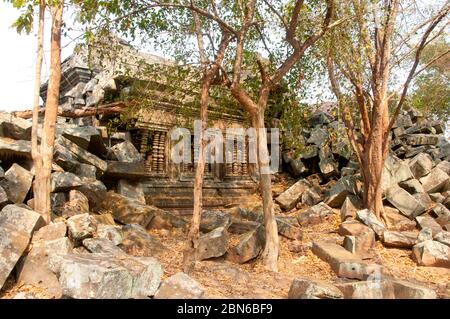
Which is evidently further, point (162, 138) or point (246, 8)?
point (162, 138)

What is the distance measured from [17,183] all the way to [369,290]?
4596mm

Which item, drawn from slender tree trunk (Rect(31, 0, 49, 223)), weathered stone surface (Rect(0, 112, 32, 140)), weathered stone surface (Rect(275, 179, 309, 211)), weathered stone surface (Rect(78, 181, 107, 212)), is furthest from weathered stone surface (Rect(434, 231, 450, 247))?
weathered stone surface (Rect(0, 112, 32, 140))

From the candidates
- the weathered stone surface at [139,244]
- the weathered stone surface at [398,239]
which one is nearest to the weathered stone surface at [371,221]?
the weathered stone surface at [398,239]

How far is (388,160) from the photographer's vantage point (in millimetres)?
9484

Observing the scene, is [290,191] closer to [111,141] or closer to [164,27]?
[111,141]

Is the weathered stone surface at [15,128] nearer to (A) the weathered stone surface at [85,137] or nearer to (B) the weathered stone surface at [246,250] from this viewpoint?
(A) the weathered stone surface at [85,137]

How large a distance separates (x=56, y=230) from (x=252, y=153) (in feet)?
22.5

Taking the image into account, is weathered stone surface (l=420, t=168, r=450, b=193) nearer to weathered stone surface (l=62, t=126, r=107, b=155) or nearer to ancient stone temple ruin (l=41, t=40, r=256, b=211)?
ancient stone temple ruin (l=41, t=40, r=256, b=211)

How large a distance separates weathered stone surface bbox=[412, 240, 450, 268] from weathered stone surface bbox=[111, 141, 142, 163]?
210 inches

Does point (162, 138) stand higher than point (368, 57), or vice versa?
point (368, 57)

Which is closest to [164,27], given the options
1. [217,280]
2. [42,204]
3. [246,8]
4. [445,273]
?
[246,8]

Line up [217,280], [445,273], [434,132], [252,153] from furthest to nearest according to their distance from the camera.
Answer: [434,132], [252,153], [445,273], [217,280]

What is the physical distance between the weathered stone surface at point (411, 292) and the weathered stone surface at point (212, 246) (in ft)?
7.48

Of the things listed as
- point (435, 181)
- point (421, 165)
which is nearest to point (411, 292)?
point (435, 181)
